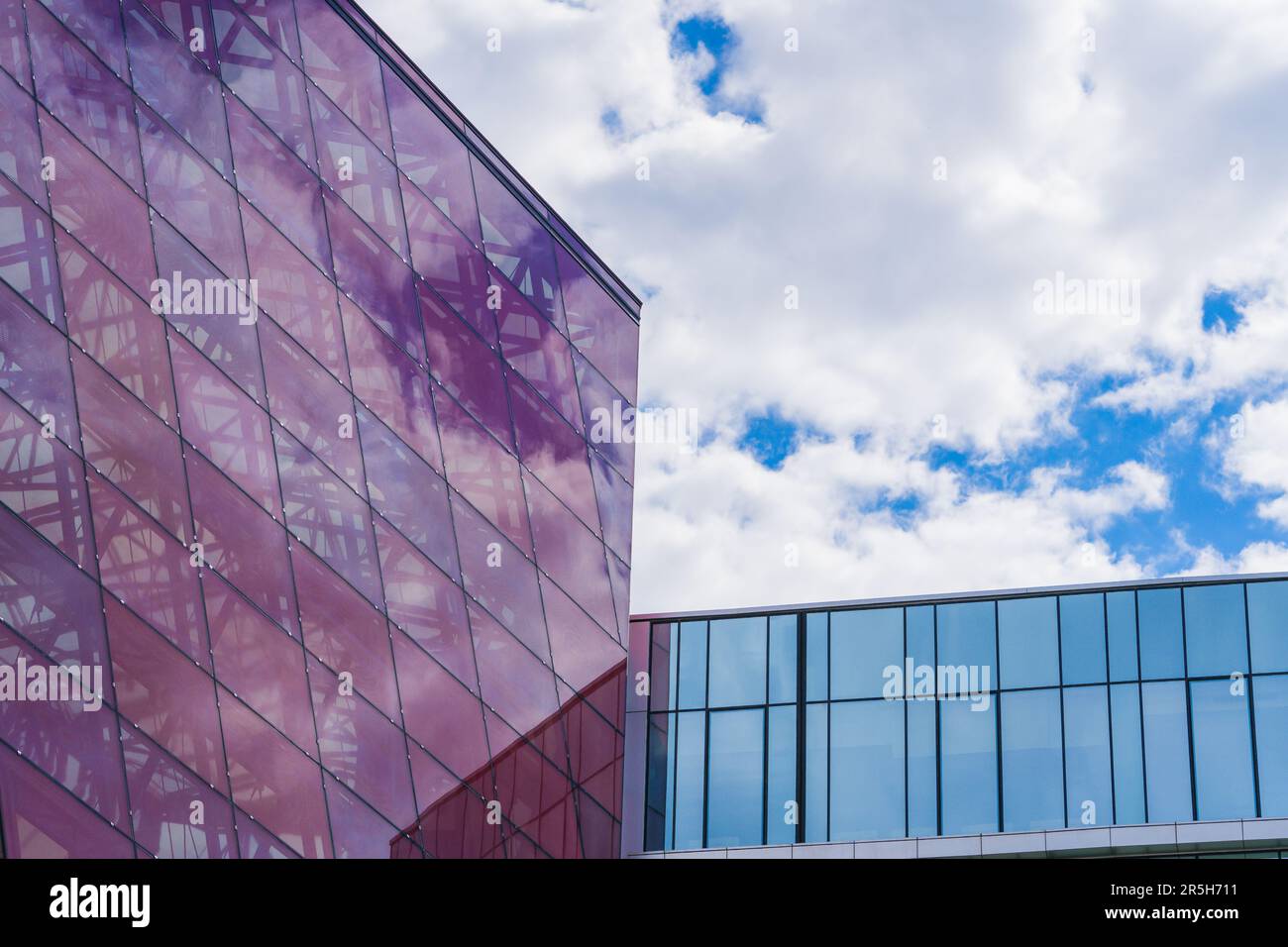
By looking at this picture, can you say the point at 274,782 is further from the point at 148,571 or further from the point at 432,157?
the point at 432,157

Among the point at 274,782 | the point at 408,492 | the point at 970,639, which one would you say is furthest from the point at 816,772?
the point at 274,782

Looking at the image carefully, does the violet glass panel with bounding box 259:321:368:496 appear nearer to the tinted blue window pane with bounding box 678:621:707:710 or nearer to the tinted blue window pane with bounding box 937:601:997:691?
the tinted blue window pane with bounding box 678:621:707:710

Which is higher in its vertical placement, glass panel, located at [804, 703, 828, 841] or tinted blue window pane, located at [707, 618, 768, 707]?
tinted blue window pane, located at [707, 618, 768, 707]

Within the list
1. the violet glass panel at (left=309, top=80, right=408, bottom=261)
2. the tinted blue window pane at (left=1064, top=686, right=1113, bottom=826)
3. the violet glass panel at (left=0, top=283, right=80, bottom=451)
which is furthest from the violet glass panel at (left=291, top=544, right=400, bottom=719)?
the tinted blue window pane at (left=1064, top=686, right=1113, bottom=826)

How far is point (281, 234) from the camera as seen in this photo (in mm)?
28125

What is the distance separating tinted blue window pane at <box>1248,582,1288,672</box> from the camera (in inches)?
1438

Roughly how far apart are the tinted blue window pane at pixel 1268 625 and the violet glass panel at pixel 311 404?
21063 millimetres

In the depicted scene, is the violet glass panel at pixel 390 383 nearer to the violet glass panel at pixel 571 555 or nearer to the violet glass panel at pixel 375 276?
the violet glass panel at pixel 375 276

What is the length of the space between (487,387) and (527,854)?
925 cm

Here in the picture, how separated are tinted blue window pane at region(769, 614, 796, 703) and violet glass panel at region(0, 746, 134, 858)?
21181mm

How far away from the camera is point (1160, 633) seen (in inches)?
1468
